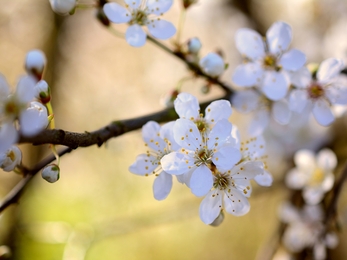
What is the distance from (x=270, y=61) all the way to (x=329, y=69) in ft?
0.40

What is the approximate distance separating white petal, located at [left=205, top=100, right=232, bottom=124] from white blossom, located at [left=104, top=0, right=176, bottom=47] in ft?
0.64

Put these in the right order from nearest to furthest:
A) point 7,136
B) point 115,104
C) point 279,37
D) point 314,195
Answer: point 7,136, point 279,37, point 314,195, point 115,104

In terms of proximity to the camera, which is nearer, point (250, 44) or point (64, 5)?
point (64, 5)

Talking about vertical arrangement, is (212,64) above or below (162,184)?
above

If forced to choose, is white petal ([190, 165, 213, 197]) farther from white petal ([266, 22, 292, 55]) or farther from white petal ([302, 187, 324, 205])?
white petal ([302, 187, 324, 205])

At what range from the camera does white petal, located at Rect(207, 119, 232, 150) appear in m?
0.50

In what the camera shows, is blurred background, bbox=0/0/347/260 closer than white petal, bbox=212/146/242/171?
No

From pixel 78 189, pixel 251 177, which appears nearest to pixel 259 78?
pixel 251 177

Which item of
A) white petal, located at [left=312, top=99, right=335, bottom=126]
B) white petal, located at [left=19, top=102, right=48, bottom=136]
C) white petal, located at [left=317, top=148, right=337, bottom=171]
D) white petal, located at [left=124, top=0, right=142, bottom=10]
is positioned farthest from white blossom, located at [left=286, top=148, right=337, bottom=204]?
white petal, located at [left=19, top=102, right=48, bottom=136]

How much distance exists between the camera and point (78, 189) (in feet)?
8.07

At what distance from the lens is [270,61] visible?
73 cm

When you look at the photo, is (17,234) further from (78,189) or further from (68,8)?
(68,8)

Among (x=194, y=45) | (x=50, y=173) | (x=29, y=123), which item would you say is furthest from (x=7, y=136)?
(x=194, y=45)

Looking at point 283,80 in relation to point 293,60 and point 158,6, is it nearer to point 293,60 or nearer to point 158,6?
point 293,60
